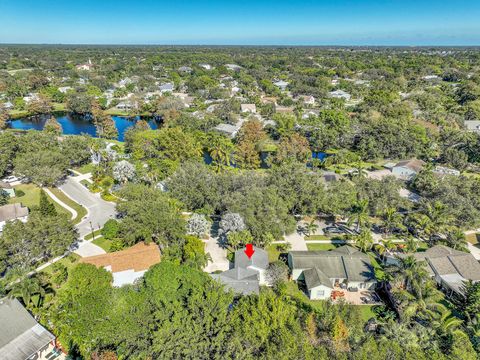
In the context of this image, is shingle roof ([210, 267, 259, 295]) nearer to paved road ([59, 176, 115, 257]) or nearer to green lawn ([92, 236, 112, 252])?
green lawn ([92, 236, 112, 252])

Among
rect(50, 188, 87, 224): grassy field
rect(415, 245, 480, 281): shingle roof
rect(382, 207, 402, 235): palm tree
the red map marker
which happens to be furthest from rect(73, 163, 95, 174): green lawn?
rect(415, 245, 480, 281): shingle roof

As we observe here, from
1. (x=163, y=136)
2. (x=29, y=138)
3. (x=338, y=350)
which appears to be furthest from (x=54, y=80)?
(x=338, y=350)

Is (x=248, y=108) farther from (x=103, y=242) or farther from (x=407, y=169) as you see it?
(x=103, y=242)

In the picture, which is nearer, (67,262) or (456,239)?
(67,262)

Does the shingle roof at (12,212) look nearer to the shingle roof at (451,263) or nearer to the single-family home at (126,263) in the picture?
the single-family home at (126,263)

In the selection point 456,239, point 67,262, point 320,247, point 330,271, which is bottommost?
point 320,247

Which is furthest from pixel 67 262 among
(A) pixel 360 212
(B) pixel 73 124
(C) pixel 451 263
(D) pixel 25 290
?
(B) pixel 73 124

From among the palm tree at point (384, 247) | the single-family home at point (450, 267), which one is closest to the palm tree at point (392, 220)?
the palm tree at point (384, 247)

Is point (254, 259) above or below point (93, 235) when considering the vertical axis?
above
